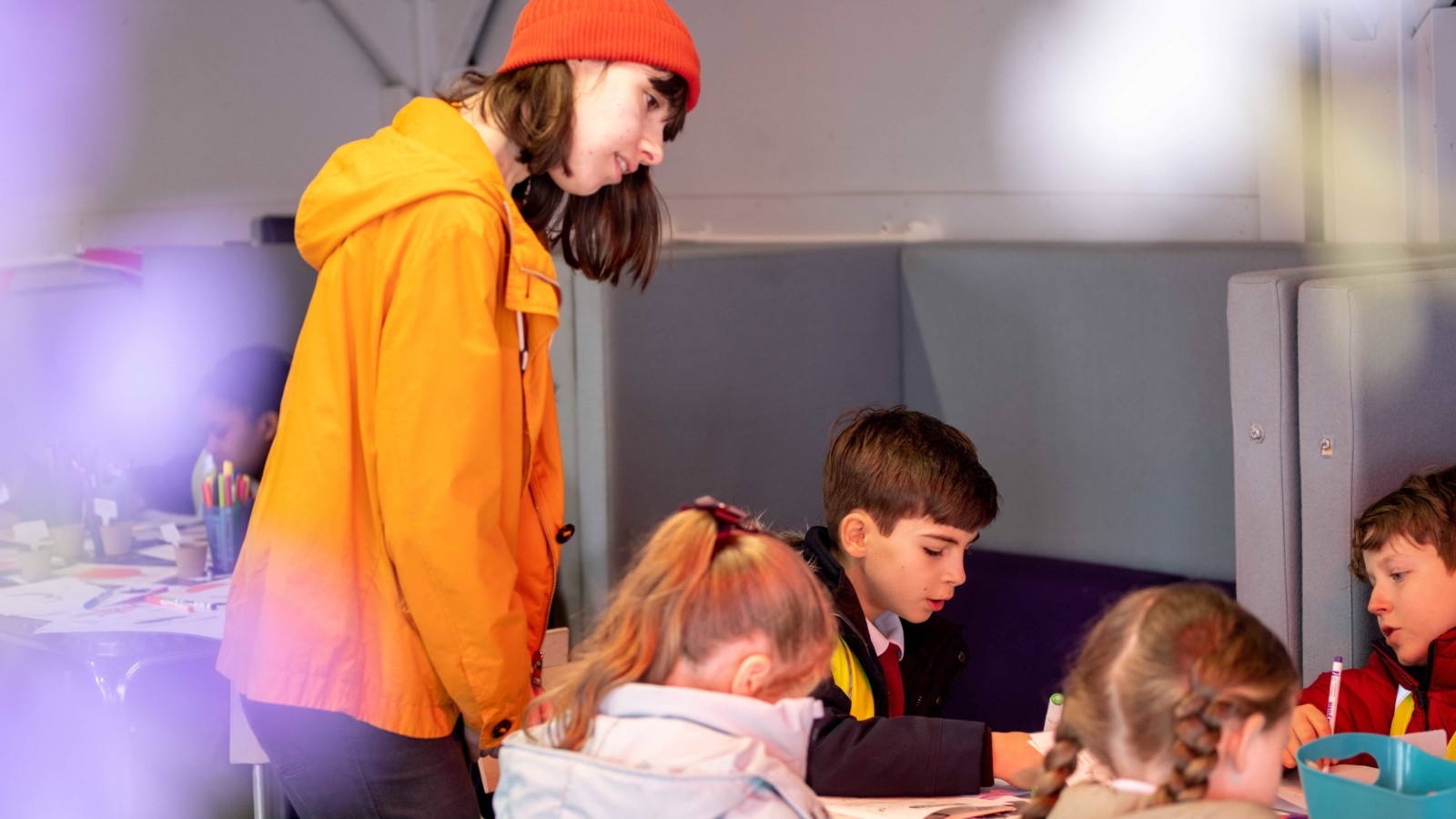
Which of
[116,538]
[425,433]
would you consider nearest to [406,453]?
[425,433]

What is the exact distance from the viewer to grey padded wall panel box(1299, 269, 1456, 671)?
1.68m

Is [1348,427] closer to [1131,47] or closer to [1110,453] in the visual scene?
[1110,453]

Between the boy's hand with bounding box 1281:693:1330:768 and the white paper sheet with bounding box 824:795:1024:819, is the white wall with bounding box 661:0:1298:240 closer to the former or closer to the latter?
the boy's hand with bounding box 1281:693:1330:768

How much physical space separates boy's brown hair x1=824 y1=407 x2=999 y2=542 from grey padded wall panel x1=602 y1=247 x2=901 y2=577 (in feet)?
2.08

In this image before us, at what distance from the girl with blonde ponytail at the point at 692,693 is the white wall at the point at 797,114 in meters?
1.77

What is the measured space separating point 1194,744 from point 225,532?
6.36ft

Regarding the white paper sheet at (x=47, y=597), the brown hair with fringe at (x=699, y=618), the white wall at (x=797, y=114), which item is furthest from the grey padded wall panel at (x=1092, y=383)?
the white paper sheet at (x=47, y=597)

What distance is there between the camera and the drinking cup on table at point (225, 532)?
101 inches

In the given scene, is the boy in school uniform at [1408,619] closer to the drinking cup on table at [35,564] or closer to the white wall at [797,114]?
the white wall at [797,114]

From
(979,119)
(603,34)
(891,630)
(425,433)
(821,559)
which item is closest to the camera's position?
(425,433)

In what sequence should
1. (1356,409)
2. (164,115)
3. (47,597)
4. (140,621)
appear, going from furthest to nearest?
(164,115) → (47,597) → (140,621) → (1356,409)

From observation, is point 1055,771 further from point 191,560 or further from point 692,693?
point 191,560

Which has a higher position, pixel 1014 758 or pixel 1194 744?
pixel 1194 744

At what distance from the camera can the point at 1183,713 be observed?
1.08 meters
